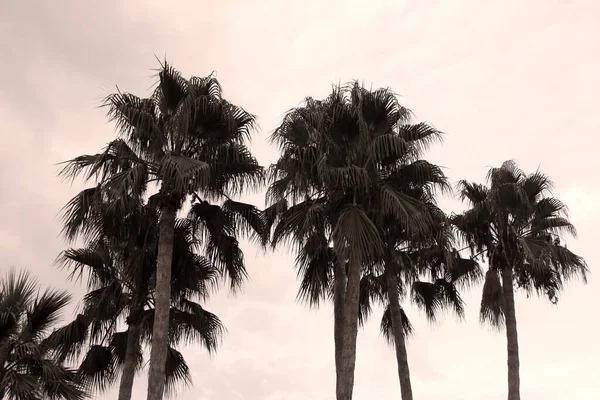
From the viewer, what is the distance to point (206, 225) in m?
20.0

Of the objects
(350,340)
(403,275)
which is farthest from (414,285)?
(350,340)

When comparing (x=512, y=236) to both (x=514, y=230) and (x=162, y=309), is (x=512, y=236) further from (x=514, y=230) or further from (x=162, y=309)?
(x=162, y=309)

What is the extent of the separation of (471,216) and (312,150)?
25.5 feet

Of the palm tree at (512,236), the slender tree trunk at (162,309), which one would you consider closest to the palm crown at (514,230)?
the palm tree at (512,236)

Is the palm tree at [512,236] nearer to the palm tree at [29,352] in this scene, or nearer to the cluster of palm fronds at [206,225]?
the cluster of palm fronds at [206,225]

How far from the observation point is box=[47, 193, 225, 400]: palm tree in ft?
66.1

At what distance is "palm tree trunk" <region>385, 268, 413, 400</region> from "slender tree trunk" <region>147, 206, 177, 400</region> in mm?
6859

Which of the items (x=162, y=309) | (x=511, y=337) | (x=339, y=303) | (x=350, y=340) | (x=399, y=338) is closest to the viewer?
(x=350, y=340)

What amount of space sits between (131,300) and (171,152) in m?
4.83

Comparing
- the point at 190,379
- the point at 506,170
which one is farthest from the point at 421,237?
the point at 190,379

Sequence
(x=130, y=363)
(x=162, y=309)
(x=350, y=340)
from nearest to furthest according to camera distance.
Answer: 1. (x=350, y=340)
2. (x=162, y=309)
3. (x=130, y=363)

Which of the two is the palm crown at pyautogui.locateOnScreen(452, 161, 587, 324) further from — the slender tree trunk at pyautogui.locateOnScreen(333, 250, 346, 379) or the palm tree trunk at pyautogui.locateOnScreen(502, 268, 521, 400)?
the slender tree trunk at pyautogui.locateOnScreen(333, 250, 346, 379)

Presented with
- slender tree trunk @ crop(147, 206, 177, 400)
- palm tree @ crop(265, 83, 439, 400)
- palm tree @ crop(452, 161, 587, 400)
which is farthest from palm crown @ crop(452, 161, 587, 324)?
slender tree trunk @ crop(147, 206, 177, 400)

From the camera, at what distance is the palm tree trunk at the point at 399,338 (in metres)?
20.8
